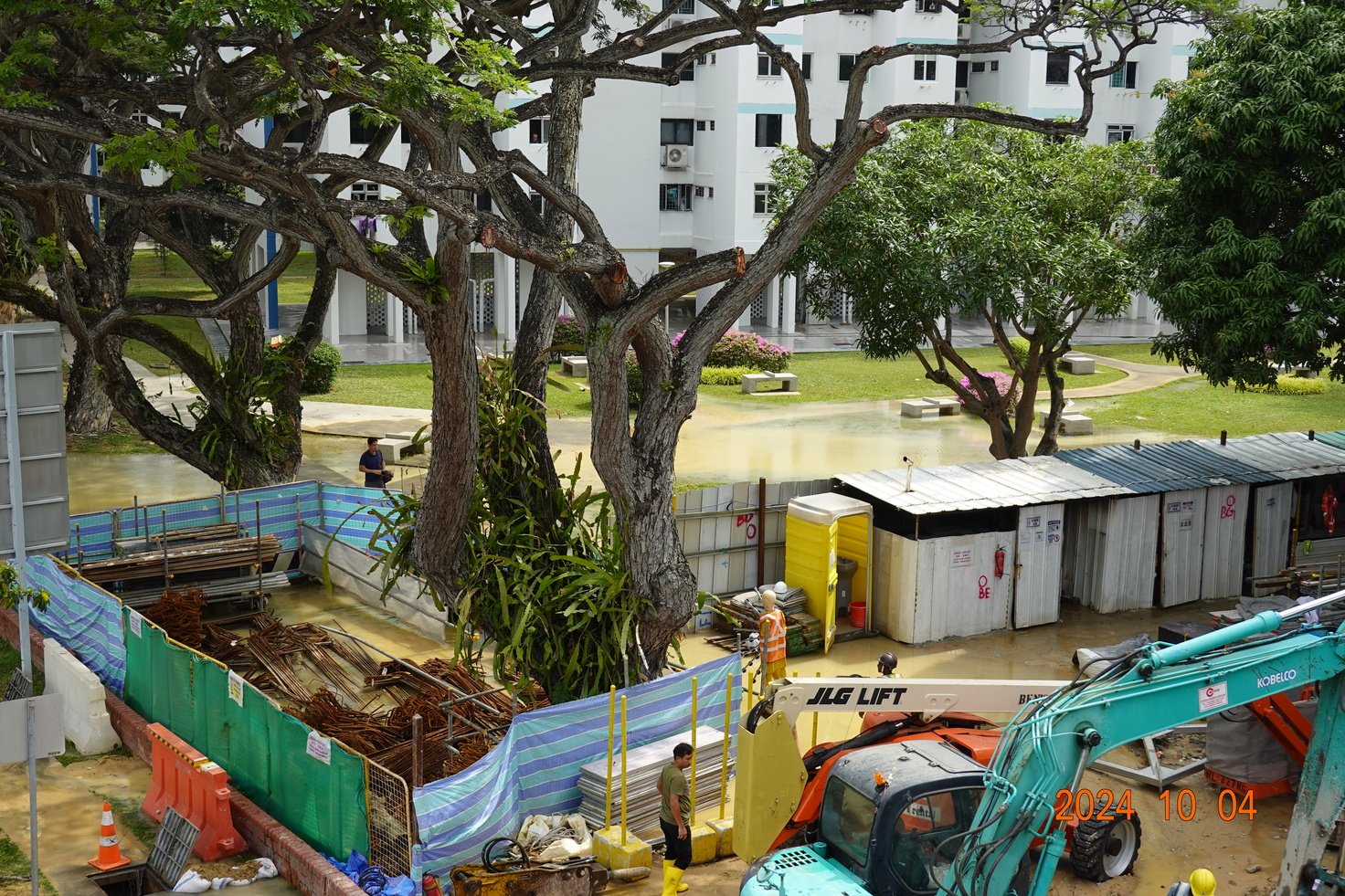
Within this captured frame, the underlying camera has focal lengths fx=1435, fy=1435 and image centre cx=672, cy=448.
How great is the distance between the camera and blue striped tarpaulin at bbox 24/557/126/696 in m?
15.5

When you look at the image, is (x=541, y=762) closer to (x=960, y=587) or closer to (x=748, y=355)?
(x=960, y=587)

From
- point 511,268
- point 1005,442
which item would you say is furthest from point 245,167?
point 511,268

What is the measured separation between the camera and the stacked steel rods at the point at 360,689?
1291cm

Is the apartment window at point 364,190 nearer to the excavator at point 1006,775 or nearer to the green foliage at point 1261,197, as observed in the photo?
the green foliage at point 1261,197

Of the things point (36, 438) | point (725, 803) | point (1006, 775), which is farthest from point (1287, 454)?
point (36, 438)

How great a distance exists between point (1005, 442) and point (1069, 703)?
52.7 feet

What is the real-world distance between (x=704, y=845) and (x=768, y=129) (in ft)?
116

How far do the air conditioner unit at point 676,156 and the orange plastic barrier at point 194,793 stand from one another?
3542 cm

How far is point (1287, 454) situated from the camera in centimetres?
2098

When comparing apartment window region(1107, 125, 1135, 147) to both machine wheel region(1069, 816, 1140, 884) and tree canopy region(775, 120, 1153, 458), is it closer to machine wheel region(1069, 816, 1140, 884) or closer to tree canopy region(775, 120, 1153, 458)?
tree canopy region(775, 120, 1153, 458)

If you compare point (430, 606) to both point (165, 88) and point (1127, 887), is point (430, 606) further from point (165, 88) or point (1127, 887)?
point (1127, 887)

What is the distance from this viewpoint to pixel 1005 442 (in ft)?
81.1

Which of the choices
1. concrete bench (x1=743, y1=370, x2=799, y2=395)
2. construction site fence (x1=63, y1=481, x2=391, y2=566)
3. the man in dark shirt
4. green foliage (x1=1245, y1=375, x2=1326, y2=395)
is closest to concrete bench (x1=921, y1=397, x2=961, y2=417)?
concrete bench (x1=743, y1=370, x2=799, y2=395)

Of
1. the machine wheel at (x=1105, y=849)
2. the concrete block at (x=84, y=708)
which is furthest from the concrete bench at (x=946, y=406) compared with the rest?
the concrete block at (x=84, y=708)
